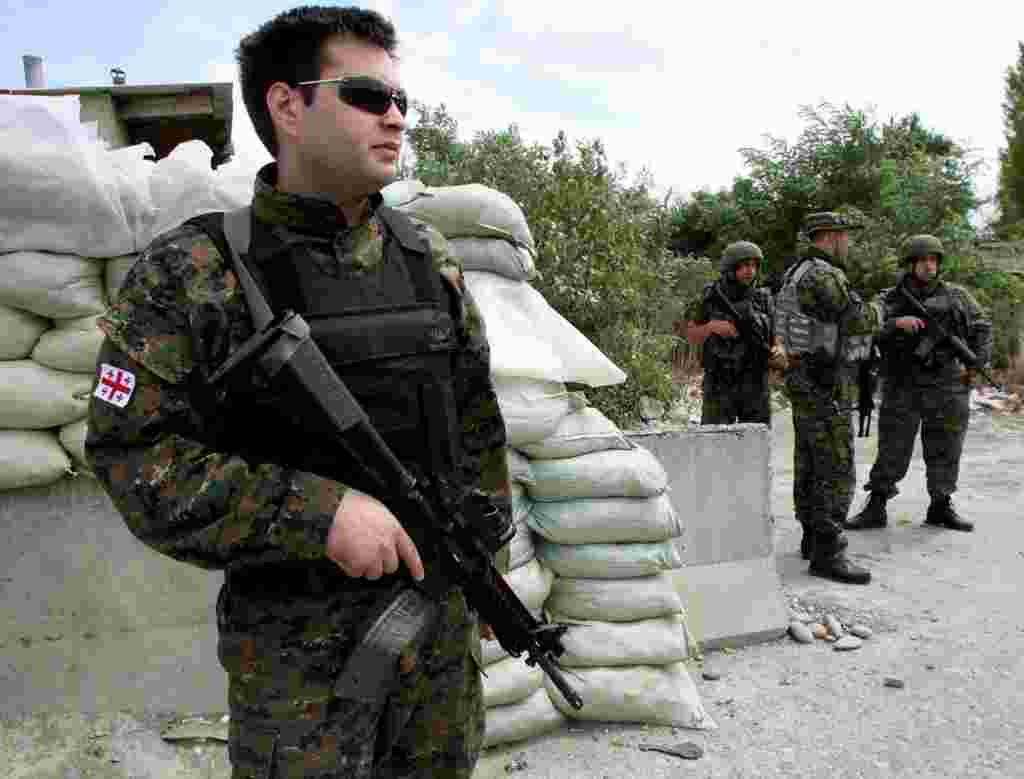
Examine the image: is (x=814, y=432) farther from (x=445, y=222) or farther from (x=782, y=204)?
(x=782, y=204)

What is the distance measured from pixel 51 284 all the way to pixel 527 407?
1.41 metres

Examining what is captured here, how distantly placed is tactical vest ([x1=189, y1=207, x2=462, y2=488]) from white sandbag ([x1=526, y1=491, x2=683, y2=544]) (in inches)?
56.5

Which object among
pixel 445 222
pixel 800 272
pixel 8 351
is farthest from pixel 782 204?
pixel 8 351

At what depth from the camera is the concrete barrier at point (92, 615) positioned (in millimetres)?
2545

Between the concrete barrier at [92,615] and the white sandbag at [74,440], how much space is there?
61 mm

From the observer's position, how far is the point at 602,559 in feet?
9.49

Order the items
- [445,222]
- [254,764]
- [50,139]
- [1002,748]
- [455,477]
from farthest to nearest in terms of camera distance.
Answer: [445,222]
[1002,748]
[50,139]
[455,477]
[254,764]

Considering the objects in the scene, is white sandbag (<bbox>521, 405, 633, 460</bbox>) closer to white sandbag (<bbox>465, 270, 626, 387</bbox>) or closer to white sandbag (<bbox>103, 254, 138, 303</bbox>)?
white sandbag (<bbox>465, 270, 626, 387</bbox>)

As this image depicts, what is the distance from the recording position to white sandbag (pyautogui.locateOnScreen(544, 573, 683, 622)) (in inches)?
114

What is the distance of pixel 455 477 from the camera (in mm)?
1489

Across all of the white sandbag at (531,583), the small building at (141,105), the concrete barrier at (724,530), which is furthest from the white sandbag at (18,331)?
the small building at (141,105)

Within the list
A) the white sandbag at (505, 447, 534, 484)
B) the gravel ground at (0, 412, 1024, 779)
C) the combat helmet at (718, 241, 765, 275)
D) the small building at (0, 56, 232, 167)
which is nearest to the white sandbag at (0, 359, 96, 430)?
the gravel ground at (0, 412, 1024, 779)

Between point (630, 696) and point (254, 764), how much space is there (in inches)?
66.5

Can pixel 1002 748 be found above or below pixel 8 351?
below
